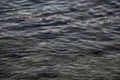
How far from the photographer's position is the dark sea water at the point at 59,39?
7.72 metres

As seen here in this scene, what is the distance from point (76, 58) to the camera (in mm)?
8320

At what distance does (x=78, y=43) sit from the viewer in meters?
9.18

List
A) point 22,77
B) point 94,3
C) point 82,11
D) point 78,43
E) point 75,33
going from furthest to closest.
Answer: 1. point 94,3
2. point 82,11
3. point 75,33
4. point 78,43
5. point 22,77

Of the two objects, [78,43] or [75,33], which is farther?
[75,33]

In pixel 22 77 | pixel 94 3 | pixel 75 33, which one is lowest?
pixel 22 77

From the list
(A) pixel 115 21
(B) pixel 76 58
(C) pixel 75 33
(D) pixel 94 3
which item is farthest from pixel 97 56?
(D) pixel 94 3

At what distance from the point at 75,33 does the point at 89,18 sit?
4.73 ft

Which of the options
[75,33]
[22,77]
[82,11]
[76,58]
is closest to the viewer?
[22,77]

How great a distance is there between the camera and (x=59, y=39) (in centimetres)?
947

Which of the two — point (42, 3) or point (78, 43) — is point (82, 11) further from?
point (78, 43)

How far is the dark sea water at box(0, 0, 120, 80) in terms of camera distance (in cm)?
772

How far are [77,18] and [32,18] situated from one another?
1.57 meters

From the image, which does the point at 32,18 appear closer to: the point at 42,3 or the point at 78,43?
the point at 42,3

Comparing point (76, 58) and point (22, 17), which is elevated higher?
point (22, 17)
